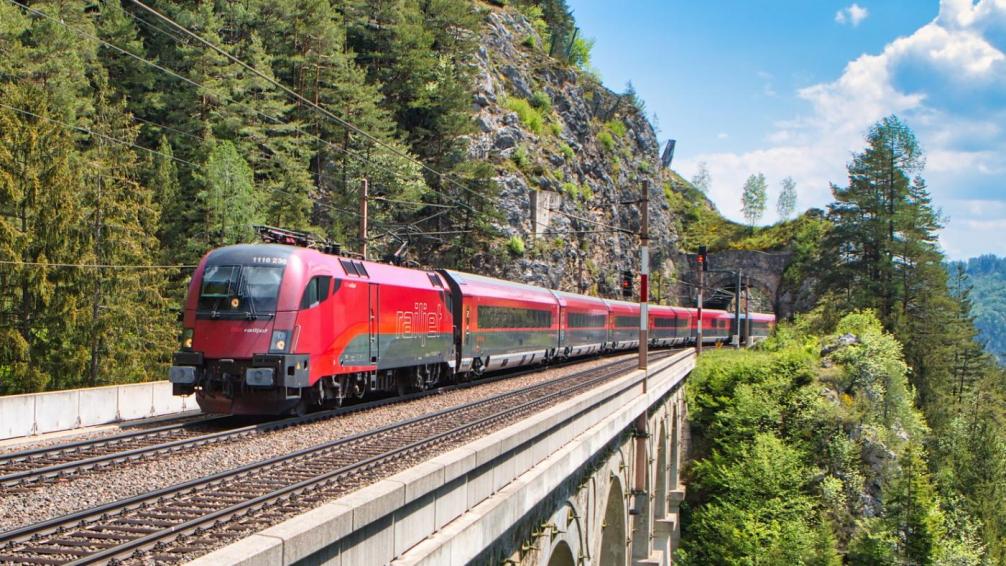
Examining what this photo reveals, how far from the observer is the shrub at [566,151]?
241 feet

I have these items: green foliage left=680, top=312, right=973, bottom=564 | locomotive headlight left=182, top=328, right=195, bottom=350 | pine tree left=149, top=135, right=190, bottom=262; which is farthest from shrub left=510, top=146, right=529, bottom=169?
locomotive headlight left=182, top=328, right=195, bottom=350

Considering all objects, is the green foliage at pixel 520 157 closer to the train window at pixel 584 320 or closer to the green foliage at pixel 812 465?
the train window at pixel 584 320

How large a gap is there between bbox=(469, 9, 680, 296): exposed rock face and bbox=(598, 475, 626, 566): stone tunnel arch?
3548 centimetres

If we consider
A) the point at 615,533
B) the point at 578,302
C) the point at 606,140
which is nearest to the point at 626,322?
the point at 578,302

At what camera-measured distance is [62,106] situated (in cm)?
3238

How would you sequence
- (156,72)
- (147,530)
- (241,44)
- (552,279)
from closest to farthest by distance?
(147,530) < (156,72) < (241,44) < (552,279)

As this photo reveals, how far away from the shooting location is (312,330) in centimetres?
1449

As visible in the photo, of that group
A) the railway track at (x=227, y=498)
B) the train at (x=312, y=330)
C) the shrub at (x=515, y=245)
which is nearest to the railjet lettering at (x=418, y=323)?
the train at (x=312, y=330)

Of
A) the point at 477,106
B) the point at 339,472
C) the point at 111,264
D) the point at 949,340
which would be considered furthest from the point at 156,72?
the point at 949,340

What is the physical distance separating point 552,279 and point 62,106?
124 ft

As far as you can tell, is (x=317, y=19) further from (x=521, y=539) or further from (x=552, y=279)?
(x=521, y=539)

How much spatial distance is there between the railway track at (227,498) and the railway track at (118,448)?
1913mm

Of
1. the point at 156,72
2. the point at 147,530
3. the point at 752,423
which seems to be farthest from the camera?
the point at 156,72

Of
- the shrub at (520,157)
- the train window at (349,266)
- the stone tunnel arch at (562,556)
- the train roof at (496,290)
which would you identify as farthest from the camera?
the shrub at (520,157)
